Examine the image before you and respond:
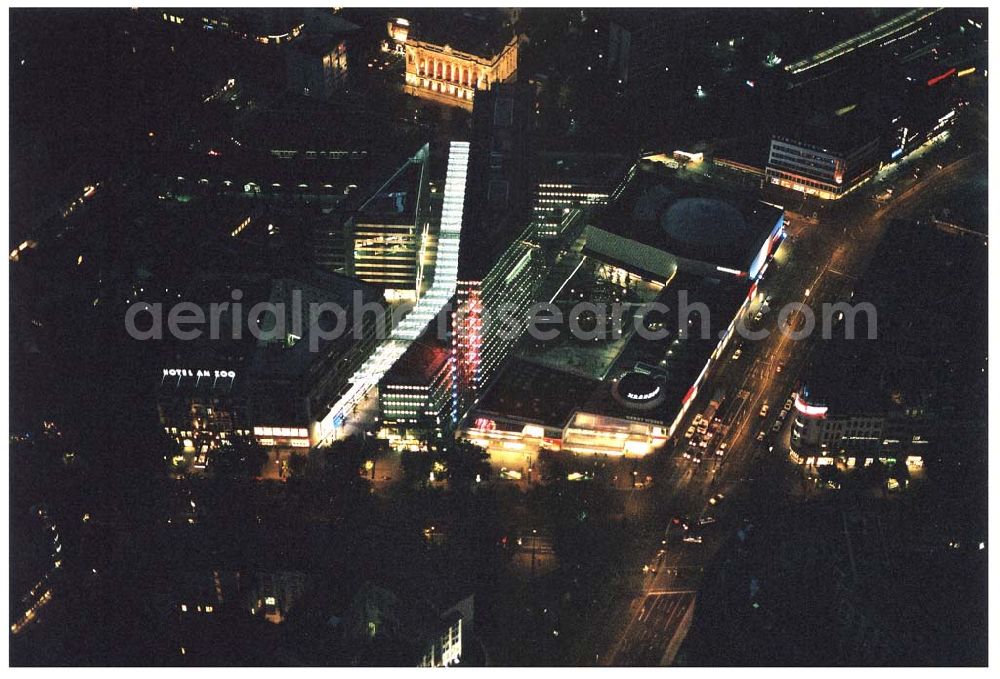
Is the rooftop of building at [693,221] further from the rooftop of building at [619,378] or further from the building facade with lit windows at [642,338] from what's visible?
the rooftop of building at [619,378]

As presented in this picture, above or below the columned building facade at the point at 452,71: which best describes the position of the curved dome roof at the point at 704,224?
below

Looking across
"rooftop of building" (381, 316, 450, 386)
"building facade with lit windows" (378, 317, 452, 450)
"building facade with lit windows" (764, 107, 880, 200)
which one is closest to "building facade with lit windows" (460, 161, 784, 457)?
"building facade with lit windows" (378, 317, 452, 450)

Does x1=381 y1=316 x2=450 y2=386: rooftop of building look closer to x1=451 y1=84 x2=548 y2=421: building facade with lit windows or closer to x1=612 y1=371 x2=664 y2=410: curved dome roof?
x1=451 y1=84 x2=548 y2=421: building facade with lit windows

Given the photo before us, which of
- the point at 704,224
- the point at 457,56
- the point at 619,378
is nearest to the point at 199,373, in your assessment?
the point at 619,378

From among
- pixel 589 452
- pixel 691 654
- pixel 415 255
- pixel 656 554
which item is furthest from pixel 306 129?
pixel 691 654

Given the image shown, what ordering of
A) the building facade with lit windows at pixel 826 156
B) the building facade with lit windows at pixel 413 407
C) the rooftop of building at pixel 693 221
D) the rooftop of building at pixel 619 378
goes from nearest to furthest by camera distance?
the building facade with lit windows at pixel 413 407 → the rooftop of building at pixel 619 378 → the rooftop of building at pixel 693 221 → the building facade with lit windows at pixel 826 156

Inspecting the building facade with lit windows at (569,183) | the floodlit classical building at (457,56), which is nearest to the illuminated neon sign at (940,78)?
the building facade with lit windows at (569,183)
